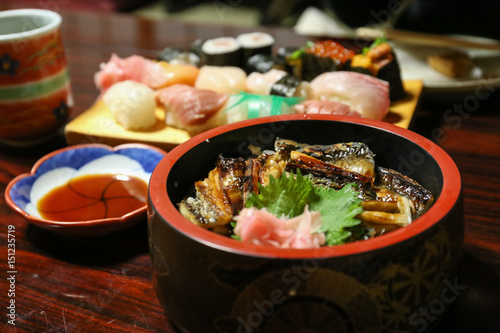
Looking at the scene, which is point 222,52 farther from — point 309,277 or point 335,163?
point 309,277

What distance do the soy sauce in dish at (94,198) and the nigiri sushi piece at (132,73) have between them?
76 cm

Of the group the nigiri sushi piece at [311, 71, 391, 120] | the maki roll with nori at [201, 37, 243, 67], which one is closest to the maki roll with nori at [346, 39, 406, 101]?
the nigiri sushi piece at [311, 71, 391, 120]

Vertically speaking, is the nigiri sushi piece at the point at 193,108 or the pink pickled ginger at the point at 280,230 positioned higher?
the pink pickled ginger at the point at 280,230

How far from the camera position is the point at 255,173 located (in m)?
1.15

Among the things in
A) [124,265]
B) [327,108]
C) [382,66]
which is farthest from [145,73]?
[124,265]

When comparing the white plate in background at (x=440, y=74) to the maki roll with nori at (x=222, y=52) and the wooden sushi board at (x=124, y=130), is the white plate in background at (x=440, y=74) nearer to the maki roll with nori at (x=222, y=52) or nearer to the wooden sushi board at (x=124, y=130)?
the wooden sushi board at (x=124, y=130)

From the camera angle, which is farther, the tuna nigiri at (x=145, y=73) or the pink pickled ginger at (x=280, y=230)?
the tuna nigiri at (x=145, y=73)

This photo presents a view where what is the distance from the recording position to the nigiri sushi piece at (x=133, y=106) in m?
1.96

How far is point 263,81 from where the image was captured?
6.97 feet

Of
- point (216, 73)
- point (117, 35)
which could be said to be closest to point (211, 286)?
point (216, 73)

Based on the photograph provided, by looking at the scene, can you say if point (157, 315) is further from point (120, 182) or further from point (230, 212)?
point (120, 182)

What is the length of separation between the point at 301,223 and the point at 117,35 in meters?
2.62

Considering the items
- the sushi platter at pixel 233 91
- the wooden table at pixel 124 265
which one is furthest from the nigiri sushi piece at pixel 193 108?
the wooden table at pixel 124 265

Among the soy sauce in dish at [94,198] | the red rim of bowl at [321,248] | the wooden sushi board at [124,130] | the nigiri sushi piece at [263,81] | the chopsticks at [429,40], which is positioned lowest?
the wooden sushi board at [124,130]
